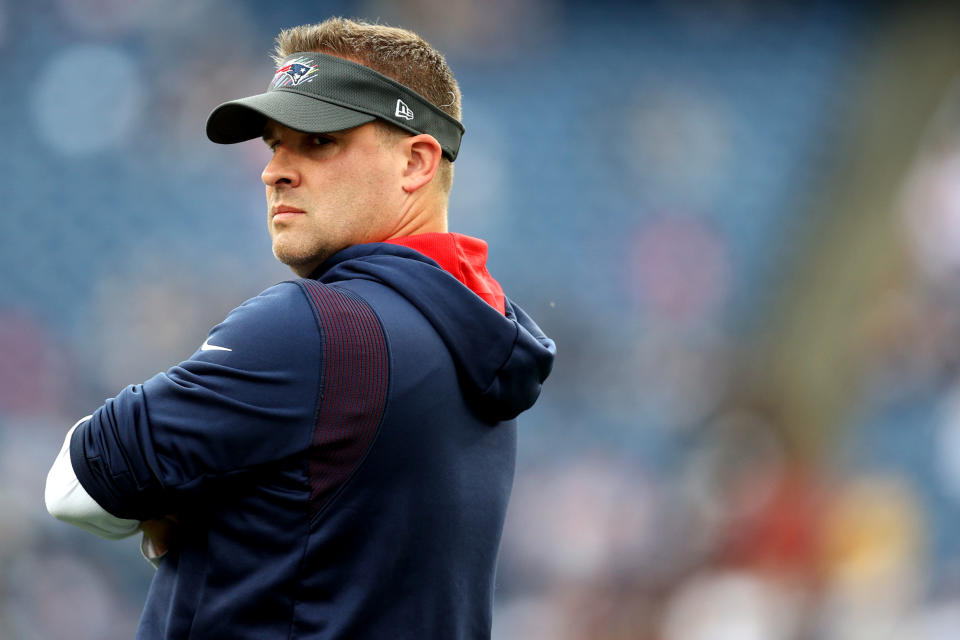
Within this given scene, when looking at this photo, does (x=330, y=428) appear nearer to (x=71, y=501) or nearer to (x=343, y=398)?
(x=343, y=398)

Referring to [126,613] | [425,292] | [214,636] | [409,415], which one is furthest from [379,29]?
[126,613]

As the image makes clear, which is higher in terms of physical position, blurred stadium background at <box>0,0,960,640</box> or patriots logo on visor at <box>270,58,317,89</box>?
blurred stadium background at <box>0,0,960,640</box>

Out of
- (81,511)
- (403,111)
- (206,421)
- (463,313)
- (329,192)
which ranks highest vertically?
(403,111)

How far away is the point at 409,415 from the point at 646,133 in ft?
12.5

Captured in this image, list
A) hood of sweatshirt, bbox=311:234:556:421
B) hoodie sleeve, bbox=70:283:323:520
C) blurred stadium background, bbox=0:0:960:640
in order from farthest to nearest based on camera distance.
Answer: blurred stadium background, bbox=0:0:960:640 → hood of sweatshirt, bbox=311:234:556:421 → hoodie sleeve, bbox=70:283:323:520

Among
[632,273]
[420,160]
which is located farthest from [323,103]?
[632,273]

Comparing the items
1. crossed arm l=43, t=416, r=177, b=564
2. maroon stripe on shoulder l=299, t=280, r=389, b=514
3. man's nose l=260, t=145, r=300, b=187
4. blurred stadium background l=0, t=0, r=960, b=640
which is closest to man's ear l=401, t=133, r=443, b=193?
man's nose l=260, t=145, r=300, b=187

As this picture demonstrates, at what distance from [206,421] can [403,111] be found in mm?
505

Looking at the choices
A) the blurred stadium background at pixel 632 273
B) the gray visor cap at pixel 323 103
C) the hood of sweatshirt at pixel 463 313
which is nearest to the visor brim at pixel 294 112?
the gray visor cap at pixel 323 103

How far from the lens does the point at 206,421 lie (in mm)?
1152

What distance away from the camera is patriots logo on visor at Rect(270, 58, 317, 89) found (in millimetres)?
1403

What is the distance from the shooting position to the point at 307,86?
1.39 m

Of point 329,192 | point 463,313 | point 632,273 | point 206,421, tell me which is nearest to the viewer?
point 206,421

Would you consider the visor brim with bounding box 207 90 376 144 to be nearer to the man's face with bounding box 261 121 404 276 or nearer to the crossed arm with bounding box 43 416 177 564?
the man's face with bounding box 261 121 404 276
